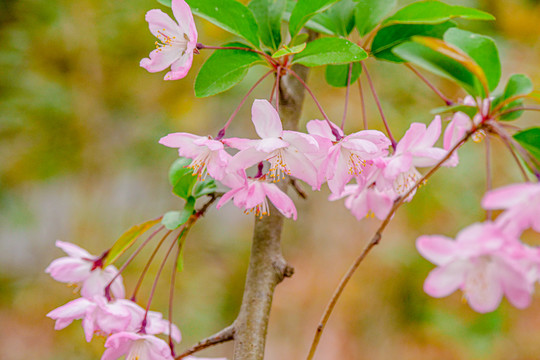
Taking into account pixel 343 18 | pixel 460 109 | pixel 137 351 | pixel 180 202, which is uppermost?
pixel 180 202

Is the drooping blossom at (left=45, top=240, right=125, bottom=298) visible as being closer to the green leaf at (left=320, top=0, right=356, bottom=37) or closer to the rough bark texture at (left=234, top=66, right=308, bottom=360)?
the rough bark texture at (left=234, top=66, right=308, bottom=360)

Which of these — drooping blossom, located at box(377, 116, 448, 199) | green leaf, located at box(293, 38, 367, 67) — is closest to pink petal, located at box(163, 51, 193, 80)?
green leaf, located at box(293, 38, 367, 67)

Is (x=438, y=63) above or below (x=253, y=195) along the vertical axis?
above

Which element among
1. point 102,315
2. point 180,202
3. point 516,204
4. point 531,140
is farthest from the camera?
point 180,202

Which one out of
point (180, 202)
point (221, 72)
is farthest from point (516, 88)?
point (180, 202)

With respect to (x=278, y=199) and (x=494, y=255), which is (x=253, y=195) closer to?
(x=278, y=199)

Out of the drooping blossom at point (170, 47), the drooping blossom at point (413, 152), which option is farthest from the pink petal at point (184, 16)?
the drooping blossom at point (413, 152)
